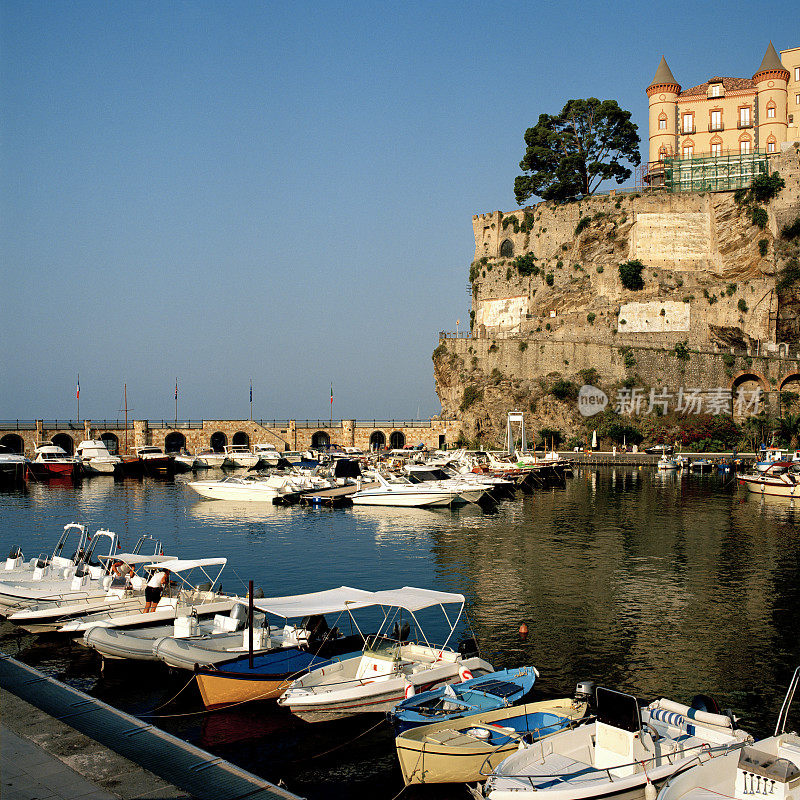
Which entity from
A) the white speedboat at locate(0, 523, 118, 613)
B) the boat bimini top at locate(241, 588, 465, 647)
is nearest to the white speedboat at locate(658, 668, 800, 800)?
the boat bimini top at locate(241, 588, 465, 647)

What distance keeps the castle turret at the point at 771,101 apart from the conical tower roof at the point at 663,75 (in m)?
7.96

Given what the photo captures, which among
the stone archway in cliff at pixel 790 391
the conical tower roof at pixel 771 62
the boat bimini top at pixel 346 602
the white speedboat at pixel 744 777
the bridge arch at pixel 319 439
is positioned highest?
the conical tower roof at pixel 771 62

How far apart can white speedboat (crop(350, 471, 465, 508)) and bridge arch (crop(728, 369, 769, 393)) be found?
3920 cm

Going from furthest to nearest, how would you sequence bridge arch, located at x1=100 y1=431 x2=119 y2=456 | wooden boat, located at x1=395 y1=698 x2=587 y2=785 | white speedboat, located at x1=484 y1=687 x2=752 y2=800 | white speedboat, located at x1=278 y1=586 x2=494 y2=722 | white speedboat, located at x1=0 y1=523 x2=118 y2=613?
1. bridge arch, located at x1=100 y1=431 x2=119 y2=456
2. white speedboat, located at x1=0 y1=523 x2=118 y2=613
3. white speedboat, located at x1=278 y1=586 x2=494 y2=722
4. wooden boat, located at x1=395 y1=698 x2=587 y2=785
5. white speedboat, located at x1=484 y1=687 x2=752 y2=800

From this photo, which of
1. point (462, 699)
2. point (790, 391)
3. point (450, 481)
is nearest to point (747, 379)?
point (790, 391)

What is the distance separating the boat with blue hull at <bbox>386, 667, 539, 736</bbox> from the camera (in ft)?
42.2

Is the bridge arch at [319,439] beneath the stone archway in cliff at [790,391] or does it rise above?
beneath

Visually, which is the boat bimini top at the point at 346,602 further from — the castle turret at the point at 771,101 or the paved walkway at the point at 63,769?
the castle turret at the point at 771,101

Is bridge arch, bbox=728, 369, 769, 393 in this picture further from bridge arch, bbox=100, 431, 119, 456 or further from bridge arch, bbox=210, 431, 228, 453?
bridge arch, bbox=100, 431, 119, 456

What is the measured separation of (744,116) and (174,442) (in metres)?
69.4

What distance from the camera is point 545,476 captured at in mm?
59188

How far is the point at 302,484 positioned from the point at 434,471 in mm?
8811

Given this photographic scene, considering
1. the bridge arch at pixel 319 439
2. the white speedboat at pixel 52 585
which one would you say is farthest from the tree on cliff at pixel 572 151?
the white speedboat at pixel 52 585

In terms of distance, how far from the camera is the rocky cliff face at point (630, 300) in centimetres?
7512
